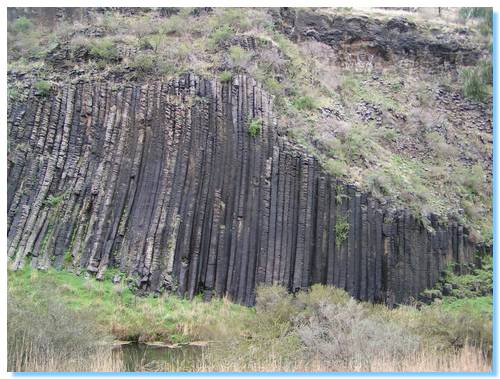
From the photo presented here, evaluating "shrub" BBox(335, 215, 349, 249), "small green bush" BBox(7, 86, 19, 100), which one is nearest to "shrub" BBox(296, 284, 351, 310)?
"shrub" BBox(335, 215, 349, 249)

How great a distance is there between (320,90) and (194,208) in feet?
29.2

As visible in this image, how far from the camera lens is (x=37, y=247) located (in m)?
16.8

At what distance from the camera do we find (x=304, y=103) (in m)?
21.6

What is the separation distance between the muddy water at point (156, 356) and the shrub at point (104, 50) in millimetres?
10971

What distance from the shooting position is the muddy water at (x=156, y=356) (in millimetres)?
11758

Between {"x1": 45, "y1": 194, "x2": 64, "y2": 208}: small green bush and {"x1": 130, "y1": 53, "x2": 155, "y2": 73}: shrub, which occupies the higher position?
{"x1": 130, "y1": 53, "x2": 155, "y2": 73}: shrub

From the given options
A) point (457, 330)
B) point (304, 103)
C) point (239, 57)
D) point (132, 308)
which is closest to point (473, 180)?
point (304, 103)

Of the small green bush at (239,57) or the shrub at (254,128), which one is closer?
the shrub at (254,128)

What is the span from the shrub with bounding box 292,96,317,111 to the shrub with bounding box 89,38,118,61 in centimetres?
652

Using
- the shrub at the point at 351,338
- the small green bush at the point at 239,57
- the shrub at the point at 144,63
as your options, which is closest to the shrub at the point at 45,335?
the shrub at the point at 351,338

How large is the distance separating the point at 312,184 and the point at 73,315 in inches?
322

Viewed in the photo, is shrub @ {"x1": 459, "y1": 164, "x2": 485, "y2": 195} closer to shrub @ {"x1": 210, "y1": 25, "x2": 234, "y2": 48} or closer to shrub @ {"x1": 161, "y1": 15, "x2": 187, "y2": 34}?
shrub @ {"x1": 210, "y1": 25, "x2": 234, "y2": 48}

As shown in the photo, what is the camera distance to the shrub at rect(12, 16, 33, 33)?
80.6ft

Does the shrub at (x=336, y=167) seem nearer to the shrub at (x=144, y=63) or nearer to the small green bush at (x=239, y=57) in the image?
the small green bush at (x=239, y=57)
